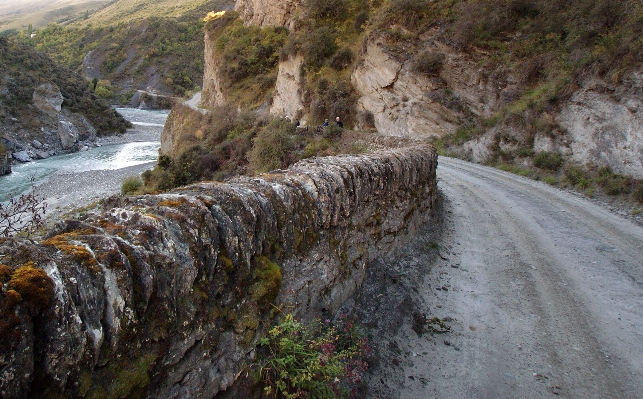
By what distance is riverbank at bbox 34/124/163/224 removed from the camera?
76.6 ft

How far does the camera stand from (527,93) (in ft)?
59.5

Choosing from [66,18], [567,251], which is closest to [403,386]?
[567,251]

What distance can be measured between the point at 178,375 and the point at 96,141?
62.5m

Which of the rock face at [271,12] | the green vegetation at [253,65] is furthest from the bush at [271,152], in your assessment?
the rock face at [271,12]

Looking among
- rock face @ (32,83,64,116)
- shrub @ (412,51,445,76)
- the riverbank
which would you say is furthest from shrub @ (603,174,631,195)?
rock face @ (32,83,64,116)

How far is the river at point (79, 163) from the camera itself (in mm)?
30938

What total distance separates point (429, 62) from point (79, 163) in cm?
3831

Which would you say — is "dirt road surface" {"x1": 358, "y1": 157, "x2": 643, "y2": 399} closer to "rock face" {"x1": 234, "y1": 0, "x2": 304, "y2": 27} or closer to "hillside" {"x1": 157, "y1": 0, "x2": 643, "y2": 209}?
"hillside" {"x1": 157, "y1": 0, "x2": 643, "y2": 209}

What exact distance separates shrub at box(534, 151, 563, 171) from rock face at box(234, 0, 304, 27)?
25.0m

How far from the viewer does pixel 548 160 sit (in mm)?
14875

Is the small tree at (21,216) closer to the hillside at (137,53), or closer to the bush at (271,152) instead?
the bush at (271,152)

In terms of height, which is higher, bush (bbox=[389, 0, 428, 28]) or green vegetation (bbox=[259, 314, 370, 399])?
bush (bbox=[389, 0, 428, 28])

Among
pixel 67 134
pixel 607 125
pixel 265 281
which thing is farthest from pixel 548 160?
pixel 67 134

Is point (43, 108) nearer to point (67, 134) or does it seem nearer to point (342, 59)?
point (67, 134)
